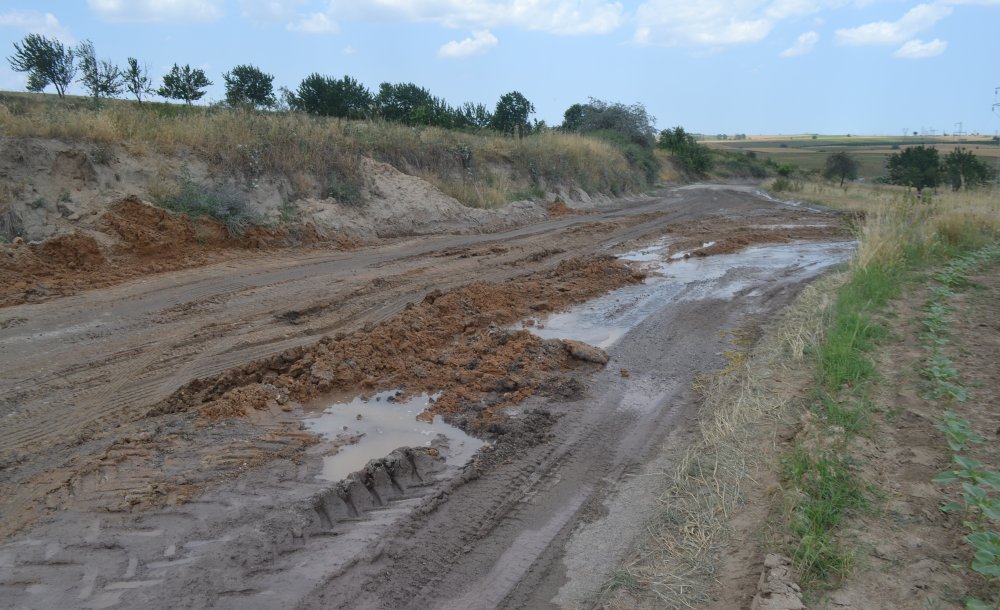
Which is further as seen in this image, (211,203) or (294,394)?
(211,203)

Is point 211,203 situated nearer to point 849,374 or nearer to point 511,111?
point 849,374

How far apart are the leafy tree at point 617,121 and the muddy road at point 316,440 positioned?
34.8 metres

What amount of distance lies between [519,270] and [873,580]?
8347 mm

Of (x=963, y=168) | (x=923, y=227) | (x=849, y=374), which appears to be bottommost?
(x=849, y=374)

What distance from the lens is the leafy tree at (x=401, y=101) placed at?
2556 cm

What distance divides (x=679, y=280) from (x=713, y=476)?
7.10m

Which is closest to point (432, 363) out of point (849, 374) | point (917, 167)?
point (849, 374)

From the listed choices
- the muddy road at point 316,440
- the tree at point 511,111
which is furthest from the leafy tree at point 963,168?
the muddy road at point 316,440

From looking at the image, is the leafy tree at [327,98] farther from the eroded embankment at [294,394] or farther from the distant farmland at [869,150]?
the distant farmland at [869,150]

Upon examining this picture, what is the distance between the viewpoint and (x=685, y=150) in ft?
164

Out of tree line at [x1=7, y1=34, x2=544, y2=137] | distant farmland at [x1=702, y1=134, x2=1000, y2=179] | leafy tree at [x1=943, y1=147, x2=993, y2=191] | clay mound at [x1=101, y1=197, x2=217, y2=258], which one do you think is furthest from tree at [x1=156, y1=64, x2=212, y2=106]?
distant farmland at [x1=702, y1=134, x2=1000, y2=179]

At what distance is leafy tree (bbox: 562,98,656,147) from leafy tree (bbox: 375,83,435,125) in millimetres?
16828

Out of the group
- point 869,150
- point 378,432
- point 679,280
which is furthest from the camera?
point 869,150

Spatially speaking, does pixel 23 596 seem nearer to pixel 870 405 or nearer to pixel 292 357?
pixel 292 357
